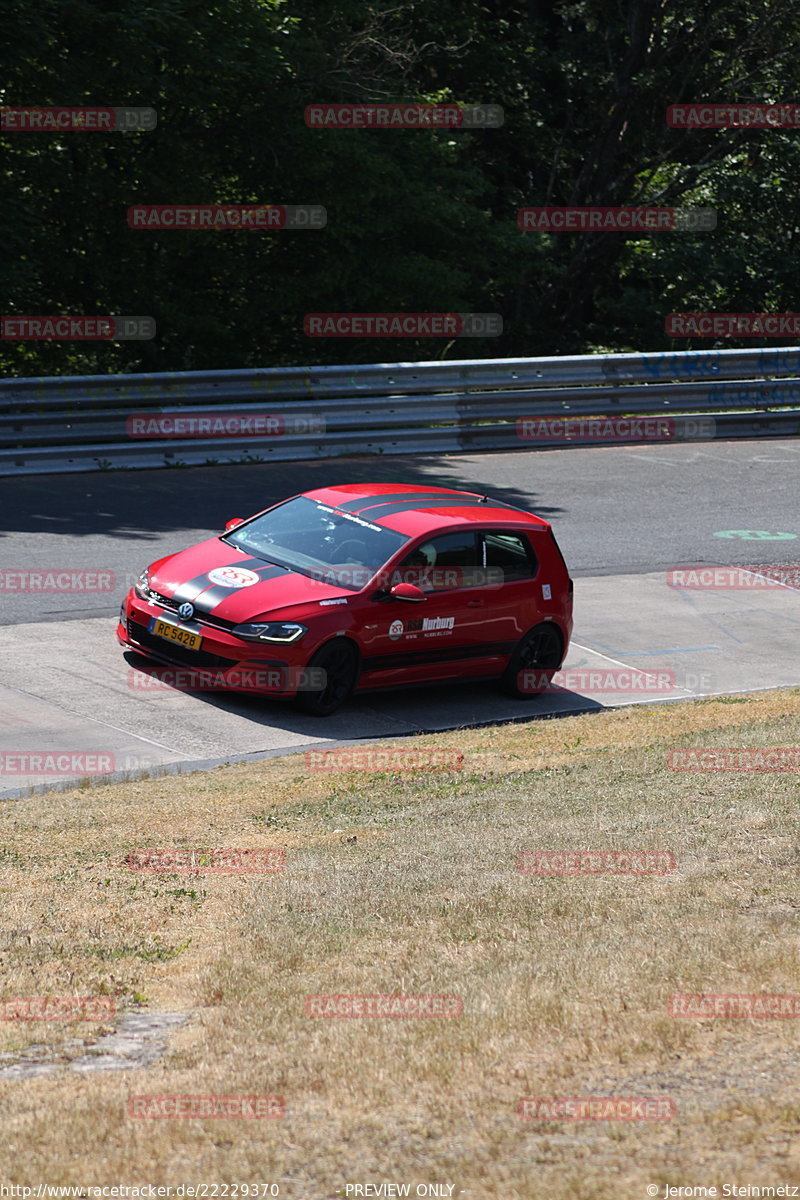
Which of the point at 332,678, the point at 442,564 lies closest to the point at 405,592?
the point at 442,564

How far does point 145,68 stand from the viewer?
20078 mm

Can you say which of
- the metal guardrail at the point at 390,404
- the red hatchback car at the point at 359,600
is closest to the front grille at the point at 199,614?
the red hatchback car at the point at 359,600

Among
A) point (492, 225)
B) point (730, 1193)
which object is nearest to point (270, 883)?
point (730, 1193)

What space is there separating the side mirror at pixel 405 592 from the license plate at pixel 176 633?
5.21 ft

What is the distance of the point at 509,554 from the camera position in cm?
1268

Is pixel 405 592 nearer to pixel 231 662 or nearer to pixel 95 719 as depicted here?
pixel 231 662

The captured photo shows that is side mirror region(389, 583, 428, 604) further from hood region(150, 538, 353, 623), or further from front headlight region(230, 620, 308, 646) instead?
front headlight region(230, 620, 308, 646)

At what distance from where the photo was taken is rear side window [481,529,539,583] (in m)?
12.6

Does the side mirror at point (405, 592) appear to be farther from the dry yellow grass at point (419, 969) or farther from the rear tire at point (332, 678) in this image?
the dry yellow grass at point (419, 969)

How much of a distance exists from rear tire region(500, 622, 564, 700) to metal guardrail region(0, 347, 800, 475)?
23.8 ft

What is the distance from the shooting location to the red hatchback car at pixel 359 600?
447 inches

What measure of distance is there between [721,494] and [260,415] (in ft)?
20.1

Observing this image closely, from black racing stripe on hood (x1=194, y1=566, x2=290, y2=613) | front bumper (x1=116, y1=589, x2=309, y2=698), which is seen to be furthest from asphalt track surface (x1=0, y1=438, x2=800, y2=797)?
black racing stripe on hood (x1=194, y1=566, x2=290, y2=613)

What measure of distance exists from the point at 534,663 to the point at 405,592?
1.70 meters
